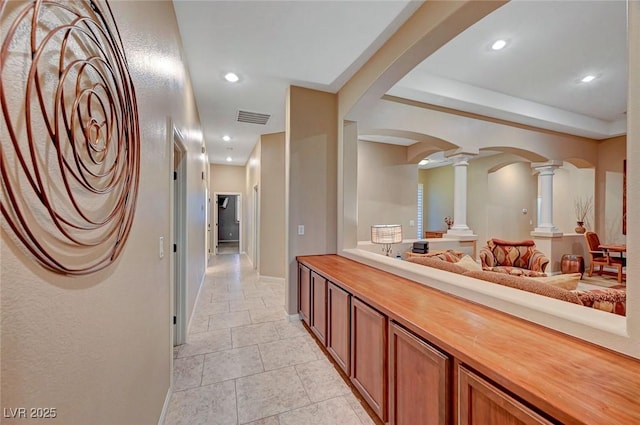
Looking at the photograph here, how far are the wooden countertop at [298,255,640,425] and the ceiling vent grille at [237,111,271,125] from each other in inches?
146

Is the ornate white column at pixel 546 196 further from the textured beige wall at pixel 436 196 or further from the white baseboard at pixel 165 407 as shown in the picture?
the white baseboard at pixel 165 407

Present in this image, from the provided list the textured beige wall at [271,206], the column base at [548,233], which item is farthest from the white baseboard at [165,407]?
the column base at [548,233]

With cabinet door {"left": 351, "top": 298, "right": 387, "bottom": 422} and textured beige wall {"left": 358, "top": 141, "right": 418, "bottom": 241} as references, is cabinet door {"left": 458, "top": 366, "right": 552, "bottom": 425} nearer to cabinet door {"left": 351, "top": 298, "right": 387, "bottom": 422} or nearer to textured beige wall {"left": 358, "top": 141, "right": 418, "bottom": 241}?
cabinet door {"left": 351, "top": 298, "right": 387, "bottom": 422}

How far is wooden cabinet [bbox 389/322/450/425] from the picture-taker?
1179 millimetres

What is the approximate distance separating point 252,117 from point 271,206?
5.80 feet

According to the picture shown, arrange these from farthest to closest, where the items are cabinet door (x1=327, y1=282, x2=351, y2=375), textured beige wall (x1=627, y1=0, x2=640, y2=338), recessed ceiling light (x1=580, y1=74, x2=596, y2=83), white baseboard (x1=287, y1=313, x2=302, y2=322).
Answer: recessed ceiling light (x1=580, y1=74, x2=596, y2=83), white baseboard (x1=287, y1=313, x2=302, y2=322), cabinet door (x1=327, y1=282, x2=351, y2=375), textured beige wall (x1=627, y1=0, x2=640, y2=338)

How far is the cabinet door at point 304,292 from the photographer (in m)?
3.02

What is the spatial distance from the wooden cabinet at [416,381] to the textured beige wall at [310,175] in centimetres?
203

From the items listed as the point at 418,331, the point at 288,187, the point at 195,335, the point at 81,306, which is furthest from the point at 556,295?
the point at 195,335

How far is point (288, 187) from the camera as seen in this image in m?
3.38

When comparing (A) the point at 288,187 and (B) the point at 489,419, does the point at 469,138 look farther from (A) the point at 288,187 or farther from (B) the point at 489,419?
(B) the point at 489,419

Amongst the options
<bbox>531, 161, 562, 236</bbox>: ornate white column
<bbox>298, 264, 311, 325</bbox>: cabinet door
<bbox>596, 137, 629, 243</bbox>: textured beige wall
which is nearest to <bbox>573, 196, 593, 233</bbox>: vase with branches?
<bbox>596, 137, 629, 243</bbox>: textured beige wall

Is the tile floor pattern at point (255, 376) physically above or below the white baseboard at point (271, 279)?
below

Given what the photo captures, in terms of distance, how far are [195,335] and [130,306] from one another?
2.10 m
